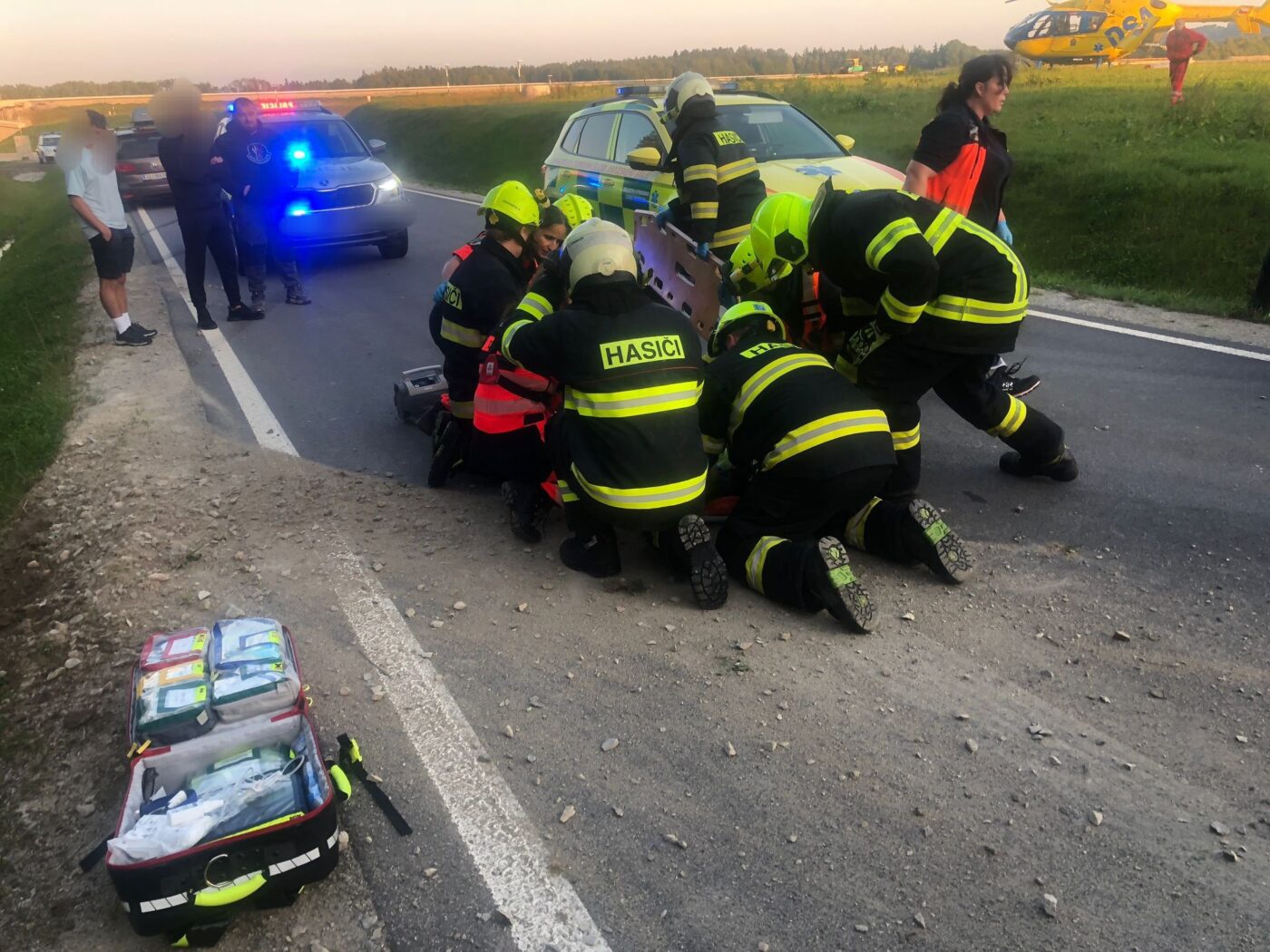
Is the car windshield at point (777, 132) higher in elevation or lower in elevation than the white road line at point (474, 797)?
higher

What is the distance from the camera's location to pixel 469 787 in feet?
9.20

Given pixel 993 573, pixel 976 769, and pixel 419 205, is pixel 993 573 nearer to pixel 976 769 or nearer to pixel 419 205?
pixel 976 769

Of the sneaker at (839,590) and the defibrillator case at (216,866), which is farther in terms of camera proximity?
the sneaker at (839,590)

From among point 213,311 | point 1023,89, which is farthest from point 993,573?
point 1023,89

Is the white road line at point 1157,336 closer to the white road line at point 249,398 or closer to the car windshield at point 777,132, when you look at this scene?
the car windshield at point 777,132

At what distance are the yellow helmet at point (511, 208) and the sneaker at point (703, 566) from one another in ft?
6.64

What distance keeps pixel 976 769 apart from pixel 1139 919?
0.59 metres

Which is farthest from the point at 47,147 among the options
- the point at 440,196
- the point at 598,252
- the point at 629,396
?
the point at 629,396

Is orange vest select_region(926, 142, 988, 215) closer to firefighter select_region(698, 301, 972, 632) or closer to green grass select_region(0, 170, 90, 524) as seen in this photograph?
firefighter select_region(698, 301, 972, 632)

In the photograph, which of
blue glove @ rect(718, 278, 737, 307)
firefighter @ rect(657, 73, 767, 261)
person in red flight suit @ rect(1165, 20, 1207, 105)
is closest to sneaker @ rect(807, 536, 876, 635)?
blue glove @ rect(718, 278, 737, 307)

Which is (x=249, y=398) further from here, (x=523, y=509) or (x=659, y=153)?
(x=659, y=153)

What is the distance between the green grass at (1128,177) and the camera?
31.2 ft

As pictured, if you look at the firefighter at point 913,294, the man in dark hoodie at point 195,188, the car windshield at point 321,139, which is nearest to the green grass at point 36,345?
the man in dark hoodie at point 195,188

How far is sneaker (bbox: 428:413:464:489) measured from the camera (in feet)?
16.2
